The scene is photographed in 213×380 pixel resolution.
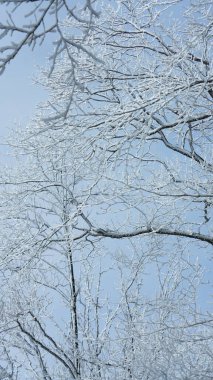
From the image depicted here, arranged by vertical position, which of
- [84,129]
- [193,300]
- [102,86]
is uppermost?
[102,86]

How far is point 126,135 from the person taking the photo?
541 cm

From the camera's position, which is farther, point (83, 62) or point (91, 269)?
point (91, 269)

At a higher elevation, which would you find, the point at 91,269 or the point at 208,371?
the point at 91,269

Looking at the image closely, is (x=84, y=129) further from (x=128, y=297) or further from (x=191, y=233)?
(x=128, y=297)

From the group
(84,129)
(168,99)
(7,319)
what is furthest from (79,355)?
(168,99)

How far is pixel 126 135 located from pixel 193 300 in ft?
7.19

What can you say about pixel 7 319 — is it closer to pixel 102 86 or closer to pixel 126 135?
pixel 102 86

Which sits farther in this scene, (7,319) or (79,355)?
(7,319)

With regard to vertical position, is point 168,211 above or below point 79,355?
above

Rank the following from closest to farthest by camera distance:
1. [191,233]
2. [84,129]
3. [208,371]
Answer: [208,371] < [84,129] < [191,233]

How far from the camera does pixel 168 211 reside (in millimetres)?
6246

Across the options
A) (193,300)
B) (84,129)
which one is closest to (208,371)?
(193,300)

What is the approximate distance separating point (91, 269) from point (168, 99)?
588cm

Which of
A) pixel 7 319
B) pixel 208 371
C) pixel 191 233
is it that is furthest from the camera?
pixel 7 319
